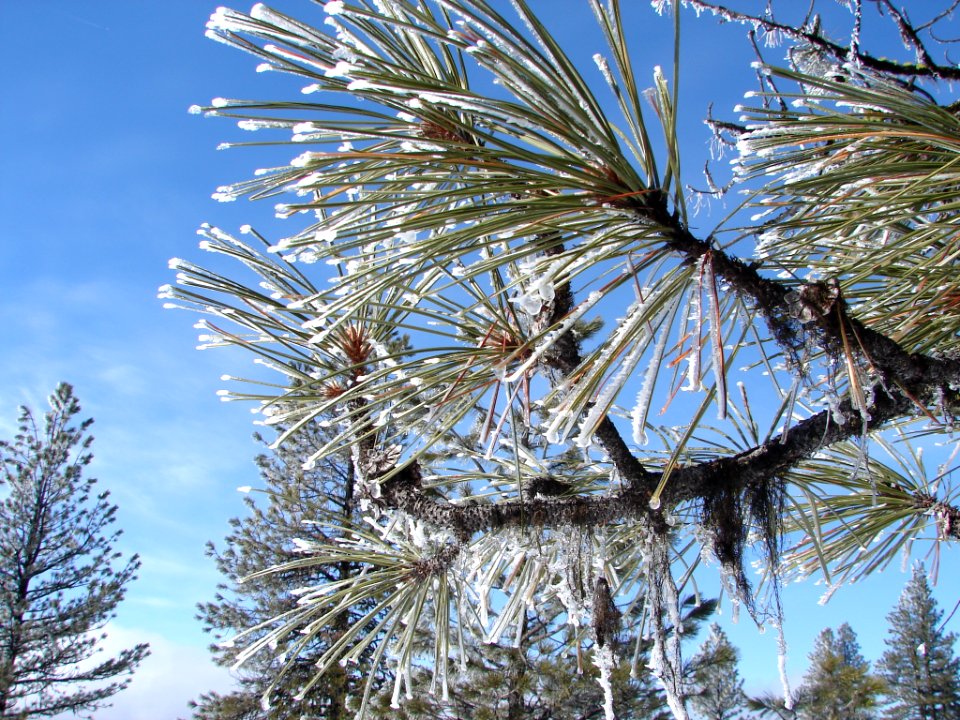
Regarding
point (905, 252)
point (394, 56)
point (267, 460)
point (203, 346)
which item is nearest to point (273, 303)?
point (203, 346)

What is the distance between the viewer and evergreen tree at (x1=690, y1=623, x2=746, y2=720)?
8.38 m

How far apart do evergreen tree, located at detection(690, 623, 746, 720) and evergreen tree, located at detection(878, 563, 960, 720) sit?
260 inches

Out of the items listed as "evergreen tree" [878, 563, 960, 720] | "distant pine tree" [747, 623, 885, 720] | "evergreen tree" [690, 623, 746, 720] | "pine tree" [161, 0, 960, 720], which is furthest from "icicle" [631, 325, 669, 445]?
"evergreen tree" [878, 563, 960, 720]

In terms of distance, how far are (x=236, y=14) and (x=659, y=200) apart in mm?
790

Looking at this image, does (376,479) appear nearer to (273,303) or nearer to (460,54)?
(273,303)

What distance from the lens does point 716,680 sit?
1235cm

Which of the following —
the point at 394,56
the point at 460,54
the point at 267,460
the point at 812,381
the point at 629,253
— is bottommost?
the point at 812,381

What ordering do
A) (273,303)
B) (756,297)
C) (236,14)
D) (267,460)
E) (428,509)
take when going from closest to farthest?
(236,14) → (756,297) → (273,303) → (428,509) → (267,460)

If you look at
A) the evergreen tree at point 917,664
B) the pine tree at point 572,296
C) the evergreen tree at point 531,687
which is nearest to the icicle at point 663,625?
the pine tree at point 572,296

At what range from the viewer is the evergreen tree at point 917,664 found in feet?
56.0

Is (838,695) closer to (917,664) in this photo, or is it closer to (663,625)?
(917,664)

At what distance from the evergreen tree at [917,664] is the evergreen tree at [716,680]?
6.60m

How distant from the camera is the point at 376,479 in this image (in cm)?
177

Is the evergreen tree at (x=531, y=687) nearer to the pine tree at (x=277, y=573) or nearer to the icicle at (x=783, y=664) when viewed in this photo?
the pine tree at (x=277, y=573)
